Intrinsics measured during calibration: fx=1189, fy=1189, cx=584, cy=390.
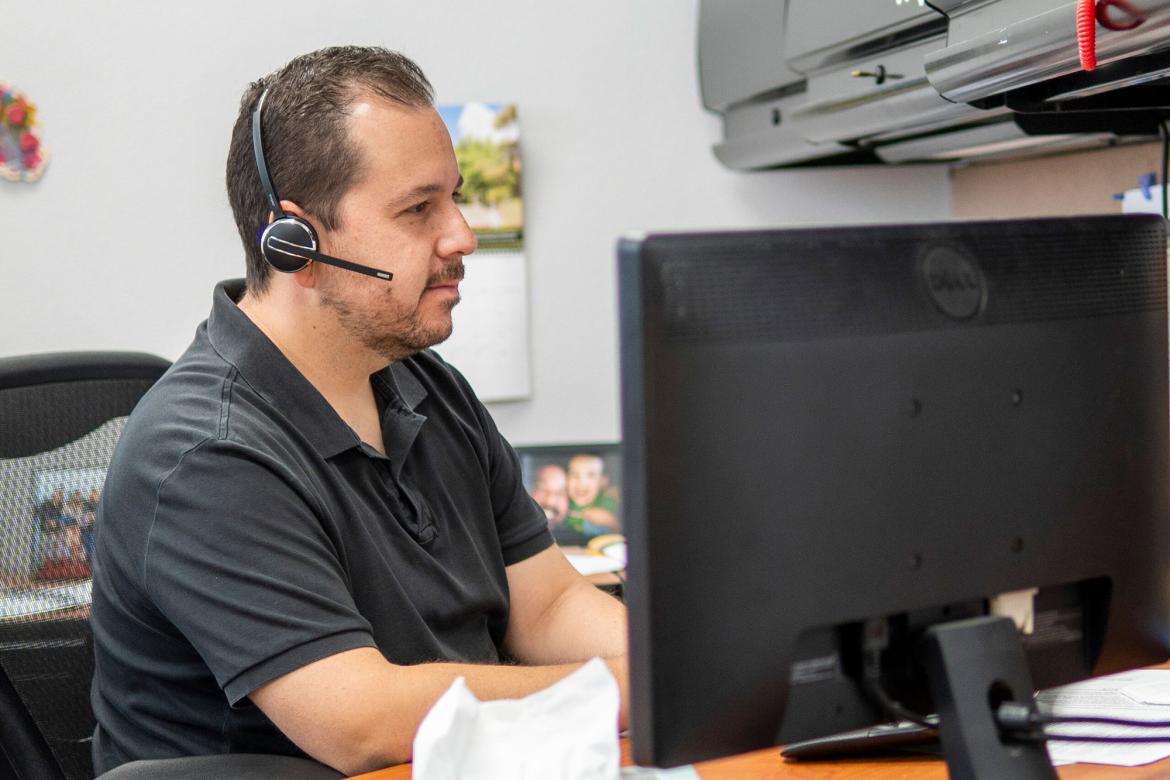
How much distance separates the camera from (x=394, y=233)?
1304mm

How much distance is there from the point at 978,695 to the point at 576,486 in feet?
4.92

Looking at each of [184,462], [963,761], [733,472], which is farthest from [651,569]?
[184,462]

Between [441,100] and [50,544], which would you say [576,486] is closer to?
[441,100]

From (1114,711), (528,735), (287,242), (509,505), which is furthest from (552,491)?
(528,735)

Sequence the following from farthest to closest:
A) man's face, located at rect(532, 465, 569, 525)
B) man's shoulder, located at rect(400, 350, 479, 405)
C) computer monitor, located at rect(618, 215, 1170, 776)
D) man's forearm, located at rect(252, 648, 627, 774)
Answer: man's face, located at rect(532, 465, 569, 525)
man's shoulder, located at rect(400, 350, 479, 405)
man's forearm, located at rect(252, 648, 627, 774)
computer monitor, located at rect(618, 215, 1170, 776)

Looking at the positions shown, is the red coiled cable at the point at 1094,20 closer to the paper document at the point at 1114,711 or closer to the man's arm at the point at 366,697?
the paper document at the point at 1114,711

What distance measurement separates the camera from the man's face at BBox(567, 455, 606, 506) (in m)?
2.22

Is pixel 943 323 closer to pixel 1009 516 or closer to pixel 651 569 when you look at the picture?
pixel 1009 516

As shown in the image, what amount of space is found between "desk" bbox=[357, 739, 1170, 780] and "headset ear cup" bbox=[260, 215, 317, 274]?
22.2 inches

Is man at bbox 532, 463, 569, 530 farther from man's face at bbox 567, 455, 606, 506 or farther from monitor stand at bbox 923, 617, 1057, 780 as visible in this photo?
monitor stand at bbox 923, 617, 1057, 780

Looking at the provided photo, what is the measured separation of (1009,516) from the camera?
30.8 inches

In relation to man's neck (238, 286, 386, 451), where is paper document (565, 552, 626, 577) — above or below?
below

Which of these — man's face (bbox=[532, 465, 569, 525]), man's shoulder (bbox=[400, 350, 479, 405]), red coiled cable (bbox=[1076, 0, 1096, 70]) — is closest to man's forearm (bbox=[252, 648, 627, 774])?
man's shoulder (bbox=[400, 350, 479, 405])

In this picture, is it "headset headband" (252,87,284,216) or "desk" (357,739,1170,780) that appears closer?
"desk" (357,739,1170,780)
